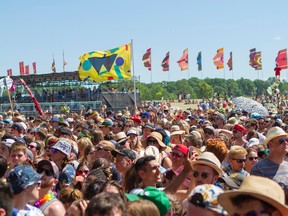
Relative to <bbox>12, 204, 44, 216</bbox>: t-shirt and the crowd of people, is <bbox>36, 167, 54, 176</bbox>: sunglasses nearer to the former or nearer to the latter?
the crowd of people

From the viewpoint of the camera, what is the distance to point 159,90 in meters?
128

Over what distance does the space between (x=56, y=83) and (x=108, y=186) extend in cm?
3627

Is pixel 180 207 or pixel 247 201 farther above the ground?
pixel 247 201

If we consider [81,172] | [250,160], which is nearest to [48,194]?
[81,172]

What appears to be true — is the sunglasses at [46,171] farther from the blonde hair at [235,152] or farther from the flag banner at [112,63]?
the flag banner at [112,63]

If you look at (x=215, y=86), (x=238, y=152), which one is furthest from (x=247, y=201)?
(x=215, y=86)

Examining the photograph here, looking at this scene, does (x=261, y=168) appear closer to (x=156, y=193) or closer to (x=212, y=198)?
(x=156, y=193)

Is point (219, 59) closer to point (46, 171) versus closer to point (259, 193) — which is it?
point (46, 171)

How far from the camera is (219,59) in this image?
59156 millimetres

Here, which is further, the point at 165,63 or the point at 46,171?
the point at 165,63

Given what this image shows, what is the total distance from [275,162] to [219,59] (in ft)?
176

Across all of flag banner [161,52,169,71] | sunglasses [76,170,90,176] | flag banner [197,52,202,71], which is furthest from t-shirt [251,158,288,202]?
flag banner [197,52,202,71]

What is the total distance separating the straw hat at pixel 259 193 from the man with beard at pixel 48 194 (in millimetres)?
2130

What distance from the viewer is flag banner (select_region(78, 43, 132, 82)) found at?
26.0 meters
